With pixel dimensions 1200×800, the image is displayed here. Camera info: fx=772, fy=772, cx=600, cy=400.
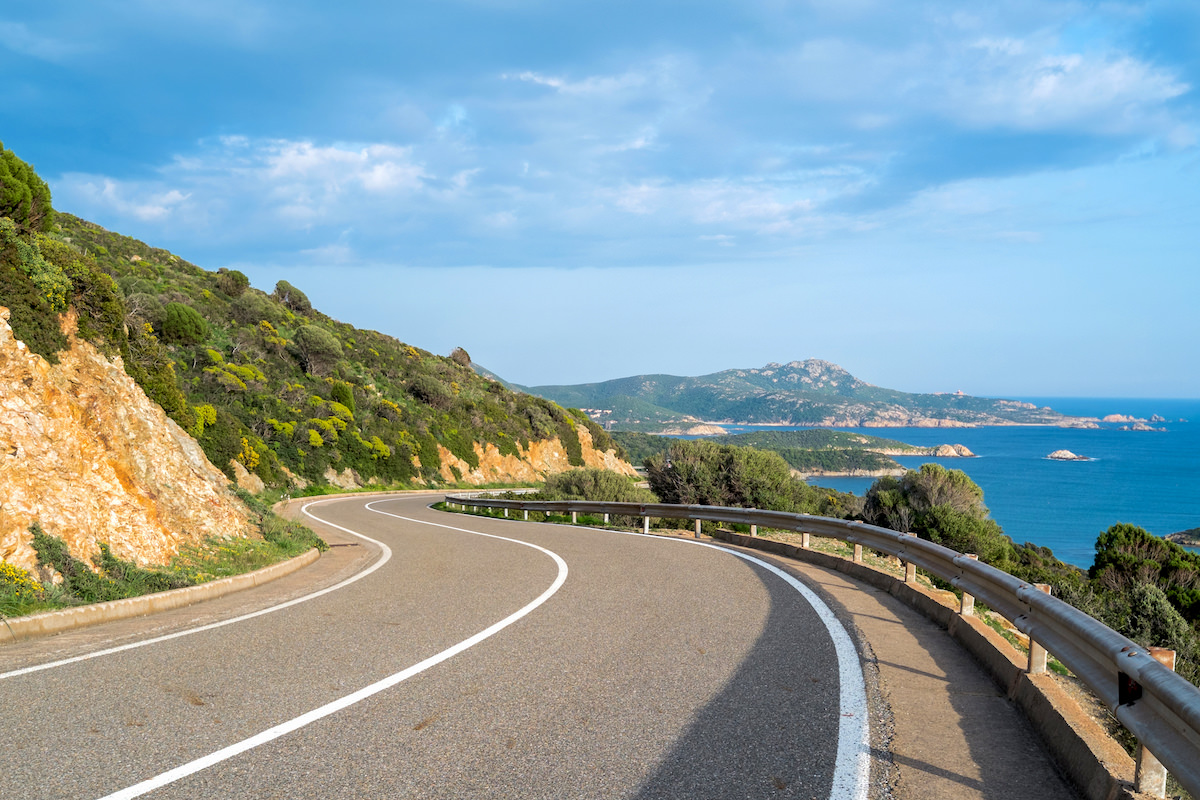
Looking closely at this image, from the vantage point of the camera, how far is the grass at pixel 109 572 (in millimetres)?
7586

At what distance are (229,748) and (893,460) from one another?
18189 cm

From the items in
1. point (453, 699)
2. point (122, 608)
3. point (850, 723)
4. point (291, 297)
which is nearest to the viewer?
point (850, 723)

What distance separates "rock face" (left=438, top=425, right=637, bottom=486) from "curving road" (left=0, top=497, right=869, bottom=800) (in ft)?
144

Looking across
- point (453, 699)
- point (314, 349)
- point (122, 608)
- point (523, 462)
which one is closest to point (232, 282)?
point (314, 349)

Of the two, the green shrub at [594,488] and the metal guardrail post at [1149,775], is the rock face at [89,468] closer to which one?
the metal guardrail post at [1149,775]

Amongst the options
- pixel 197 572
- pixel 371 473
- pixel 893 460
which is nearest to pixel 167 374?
pixel 197 572

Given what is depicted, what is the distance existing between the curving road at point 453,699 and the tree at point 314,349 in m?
44.1

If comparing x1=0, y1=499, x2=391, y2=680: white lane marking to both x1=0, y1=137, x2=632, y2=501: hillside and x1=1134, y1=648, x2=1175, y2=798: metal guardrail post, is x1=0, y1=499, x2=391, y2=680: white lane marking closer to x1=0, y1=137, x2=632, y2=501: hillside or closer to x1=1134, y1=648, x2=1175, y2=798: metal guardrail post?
x1=0, y1=137, x2=632, y2=501: hillside

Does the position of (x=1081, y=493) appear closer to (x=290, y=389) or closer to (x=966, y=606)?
(x=290, y=389)

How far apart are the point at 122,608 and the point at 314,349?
150ft

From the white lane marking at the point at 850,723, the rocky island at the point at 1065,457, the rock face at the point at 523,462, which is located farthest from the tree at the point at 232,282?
the rocky island at the point at 1065,457

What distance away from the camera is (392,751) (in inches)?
163

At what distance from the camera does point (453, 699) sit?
506 cm

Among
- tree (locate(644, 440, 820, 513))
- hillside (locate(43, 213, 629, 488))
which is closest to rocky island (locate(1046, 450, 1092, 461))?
hillside (locate(43, 213, 629, 488))
